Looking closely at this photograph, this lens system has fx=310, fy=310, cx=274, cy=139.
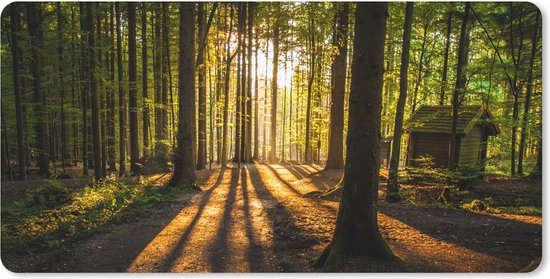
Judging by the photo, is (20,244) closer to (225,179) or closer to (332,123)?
A: (225,179)

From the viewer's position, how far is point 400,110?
8.79 m

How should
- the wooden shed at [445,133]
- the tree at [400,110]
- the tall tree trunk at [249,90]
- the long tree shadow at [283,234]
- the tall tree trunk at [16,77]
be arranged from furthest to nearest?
the tall tree trunk at [249,90], the wooden shed at [445,133], the tall tree trunk at [16,77], the tree at [400,110], the long tree shadow at [283,234]

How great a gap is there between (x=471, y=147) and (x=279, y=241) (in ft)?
38.7

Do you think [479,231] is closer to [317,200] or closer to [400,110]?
[317,200]

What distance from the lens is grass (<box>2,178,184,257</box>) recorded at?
18.0 feet

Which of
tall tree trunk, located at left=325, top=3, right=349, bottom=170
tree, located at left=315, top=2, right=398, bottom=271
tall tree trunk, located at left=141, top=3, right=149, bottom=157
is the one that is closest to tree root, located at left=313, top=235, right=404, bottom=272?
tree, located at left=315, top=2, right=398, bottom=271

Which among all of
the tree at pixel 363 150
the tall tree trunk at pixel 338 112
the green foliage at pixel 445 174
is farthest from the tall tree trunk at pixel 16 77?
the green foliage at pixel 445 174

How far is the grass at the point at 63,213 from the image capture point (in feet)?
18.0

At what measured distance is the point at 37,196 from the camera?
8.92 meters

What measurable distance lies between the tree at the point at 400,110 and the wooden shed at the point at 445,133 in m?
3.55

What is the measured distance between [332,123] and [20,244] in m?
10.9

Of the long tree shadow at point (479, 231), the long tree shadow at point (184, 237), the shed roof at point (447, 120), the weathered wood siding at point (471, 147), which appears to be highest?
the shed roof at point (447, 120)

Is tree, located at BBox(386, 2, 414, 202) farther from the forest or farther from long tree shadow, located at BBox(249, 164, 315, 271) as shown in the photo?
long tree shadow, located at BBox(249, 164, 315, 271)

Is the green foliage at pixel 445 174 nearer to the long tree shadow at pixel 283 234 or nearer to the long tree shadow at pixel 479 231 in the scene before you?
the long tree shadow at pixel 479 231
